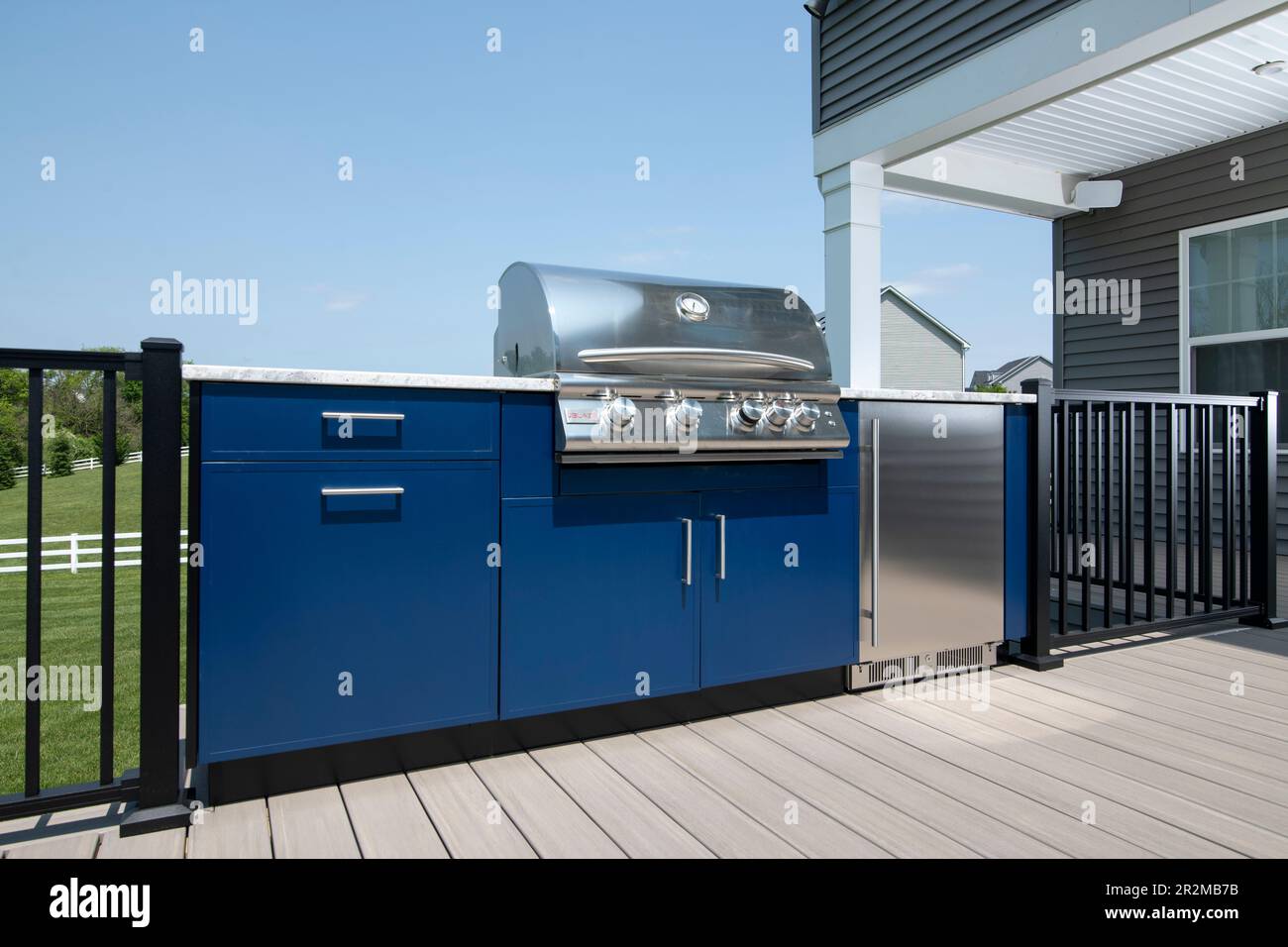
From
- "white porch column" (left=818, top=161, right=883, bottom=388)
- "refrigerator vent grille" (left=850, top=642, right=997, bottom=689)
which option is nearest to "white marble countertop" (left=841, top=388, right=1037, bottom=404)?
"refrigerator vent grille" (left=850, top=642, right=997, bottom=689)

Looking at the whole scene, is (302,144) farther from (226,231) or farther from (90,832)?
(90,832)

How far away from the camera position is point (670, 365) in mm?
2150

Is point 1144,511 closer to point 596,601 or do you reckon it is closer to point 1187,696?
point 1187,696

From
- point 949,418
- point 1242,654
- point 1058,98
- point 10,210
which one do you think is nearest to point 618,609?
point 949,418

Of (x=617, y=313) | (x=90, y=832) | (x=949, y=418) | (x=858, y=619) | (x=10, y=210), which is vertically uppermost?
(x=10, y=210)

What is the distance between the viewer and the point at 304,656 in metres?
1.74

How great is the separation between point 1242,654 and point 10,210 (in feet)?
66.7

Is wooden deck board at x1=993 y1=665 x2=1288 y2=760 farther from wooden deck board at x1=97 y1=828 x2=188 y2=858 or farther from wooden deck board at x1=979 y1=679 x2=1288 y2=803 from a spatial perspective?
wooden deck board at x1=97 y1=828 x2=188 y2=858

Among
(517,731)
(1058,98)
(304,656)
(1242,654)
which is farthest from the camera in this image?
(1058,98)

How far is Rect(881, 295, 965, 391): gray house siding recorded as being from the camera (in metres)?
18.3

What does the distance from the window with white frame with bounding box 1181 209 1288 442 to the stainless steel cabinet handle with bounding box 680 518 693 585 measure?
536 centimetres

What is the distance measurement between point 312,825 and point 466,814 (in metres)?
0.32

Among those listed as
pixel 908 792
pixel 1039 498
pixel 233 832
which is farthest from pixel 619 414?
pixel 1039 498

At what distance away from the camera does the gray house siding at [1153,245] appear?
5.47 metres
